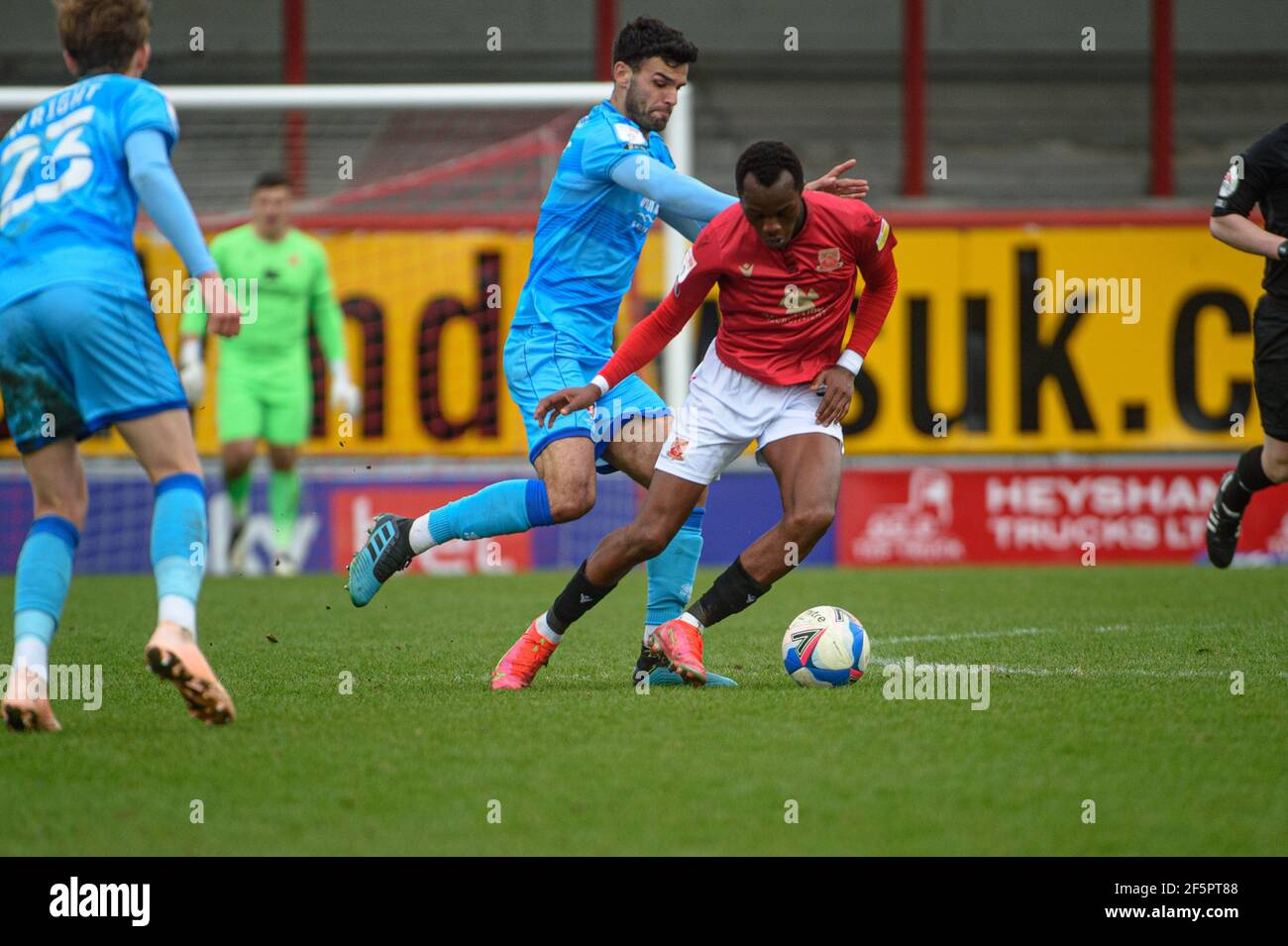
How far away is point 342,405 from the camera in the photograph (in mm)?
10375

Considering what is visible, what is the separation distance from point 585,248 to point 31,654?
2.31 metres

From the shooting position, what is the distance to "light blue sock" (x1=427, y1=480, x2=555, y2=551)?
18.6 ft

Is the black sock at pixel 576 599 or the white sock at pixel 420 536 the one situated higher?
the white sock at pixel 420 536

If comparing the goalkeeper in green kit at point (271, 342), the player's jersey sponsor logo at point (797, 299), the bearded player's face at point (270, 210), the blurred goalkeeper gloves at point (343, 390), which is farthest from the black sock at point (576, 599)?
the bearded player's face at point (270, 210)

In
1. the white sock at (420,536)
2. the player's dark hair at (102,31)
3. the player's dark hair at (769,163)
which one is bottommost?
the white sock at (420,536)

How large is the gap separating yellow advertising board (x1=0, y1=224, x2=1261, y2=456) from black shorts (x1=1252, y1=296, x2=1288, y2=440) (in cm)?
507

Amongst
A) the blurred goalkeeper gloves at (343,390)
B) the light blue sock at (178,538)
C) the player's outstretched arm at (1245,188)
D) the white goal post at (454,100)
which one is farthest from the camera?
the white goal post at (454,100)

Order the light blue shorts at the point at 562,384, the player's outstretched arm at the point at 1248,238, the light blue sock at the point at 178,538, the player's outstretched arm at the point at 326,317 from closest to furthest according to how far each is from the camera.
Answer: the light blue sock at the point at 178,538
the light blue shorts at the point at 562,384
the player's outstretched arm at the point at 1248,238
the player's outstretched arm at the point at 326,317

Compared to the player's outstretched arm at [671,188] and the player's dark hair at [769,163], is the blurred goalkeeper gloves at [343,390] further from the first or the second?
the player's dark hair at [769,163]

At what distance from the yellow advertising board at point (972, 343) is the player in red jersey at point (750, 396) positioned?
6.55 metres

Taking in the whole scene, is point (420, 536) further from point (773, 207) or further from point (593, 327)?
point (773, 207)

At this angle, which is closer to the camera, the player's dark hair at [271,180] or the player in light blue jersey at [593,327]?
the player in light blue jersey at [593,327]

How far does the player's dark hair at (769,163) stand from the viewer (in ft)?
16.4
